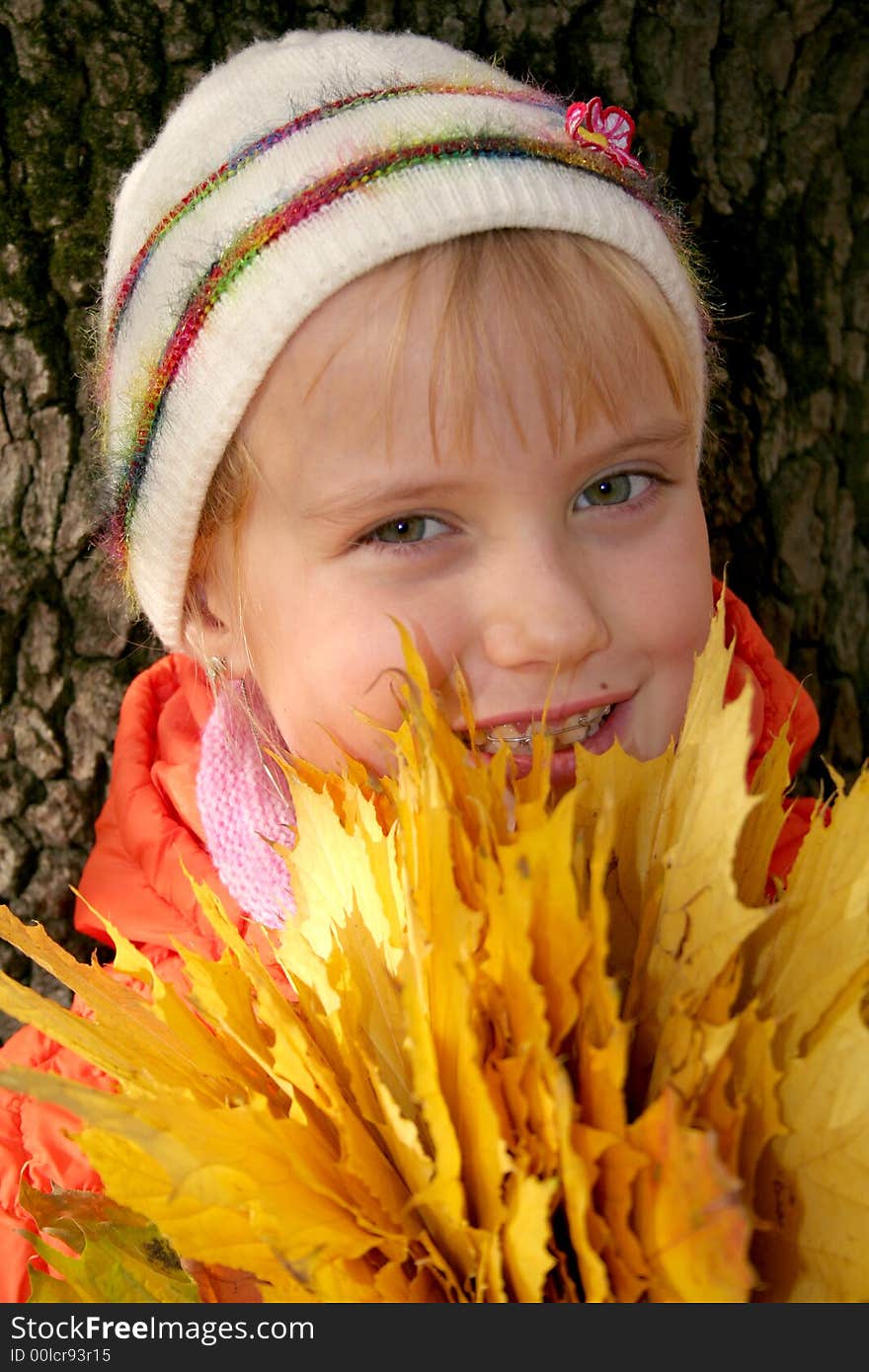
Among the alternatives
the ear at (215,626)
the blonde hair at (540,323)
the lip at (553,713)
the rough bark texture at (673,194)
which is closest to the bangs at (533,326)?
the blonde hair at (540,323)

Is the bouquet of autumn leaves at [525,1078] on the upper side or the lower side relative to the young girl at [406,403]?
lower

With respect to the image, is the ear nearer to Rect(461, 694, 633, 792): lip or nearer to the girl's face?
the girl's face

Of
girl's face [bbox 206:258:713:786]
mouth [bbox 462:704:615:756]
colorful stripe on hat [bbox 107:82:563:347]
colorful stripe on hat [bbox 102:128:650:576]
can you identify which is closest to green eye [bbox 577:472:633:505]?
girl's face [bbox 206:258:713:786]

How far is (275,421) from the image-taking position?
3.87 ft

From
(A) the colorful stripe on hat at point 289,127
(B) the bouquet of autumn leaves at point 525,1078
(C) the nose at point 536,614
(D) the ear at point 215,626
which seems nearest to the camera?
(B) the bouquet of autumn leaves at point 525,1078

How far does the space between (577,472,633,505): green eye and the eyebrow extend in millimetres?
38

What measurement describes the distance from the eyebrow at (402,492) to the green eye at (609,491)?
0.04 m

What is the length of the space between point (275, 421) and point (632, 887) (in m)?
0.67

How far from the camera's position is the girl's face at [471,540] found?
110cm

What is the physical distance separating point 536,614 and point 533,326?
30 centimetres

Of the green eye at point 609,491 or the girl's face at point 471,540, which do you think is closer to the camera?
the girl's face at point 471,540

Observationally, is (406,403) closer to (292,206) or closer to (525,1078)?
(292,206)

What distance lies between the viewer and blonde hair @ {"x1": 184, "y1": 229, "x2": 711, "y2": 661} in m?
1.10

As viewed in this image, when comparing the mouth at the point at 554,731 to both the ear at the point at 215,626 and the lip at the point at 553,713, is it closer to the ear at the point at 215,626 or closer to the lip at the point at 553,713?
the lip at the point at 553,713
